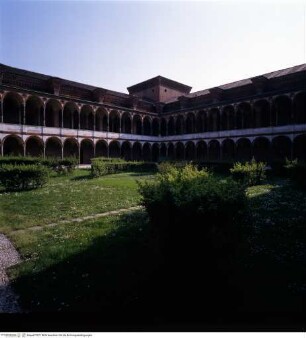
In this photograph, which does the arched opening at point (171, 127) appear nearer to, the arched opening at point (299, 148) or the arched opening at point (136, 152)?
the arched opening at point (136, 152)

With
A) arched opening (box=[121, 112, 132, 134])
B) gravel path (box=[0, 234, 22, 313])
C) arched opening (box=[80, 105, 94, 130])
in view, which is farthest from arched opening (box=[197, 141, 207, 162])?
gravel path (box=[0, 234, 22, 313])

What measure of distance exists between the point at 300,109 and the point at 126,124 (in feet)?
80.1

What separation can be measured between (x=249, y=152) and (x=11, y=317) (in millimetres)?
36173

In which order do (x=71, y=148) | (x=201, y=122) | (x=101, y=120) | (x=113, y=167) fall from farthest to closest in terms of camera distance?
(x=201, y=122), (x=101, y=120), (x=71, y=148), (x=113, y=167)

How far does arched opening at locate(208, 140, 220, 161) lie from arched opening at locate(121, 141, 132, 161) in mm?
12220

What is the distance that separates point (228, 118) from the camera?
128 ft

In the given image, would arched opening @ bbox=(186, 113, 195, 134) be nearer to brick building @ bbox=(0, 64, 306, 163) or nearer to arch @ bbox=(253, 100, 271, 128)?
brick building @ bbox=(0, 64, 306, 163)

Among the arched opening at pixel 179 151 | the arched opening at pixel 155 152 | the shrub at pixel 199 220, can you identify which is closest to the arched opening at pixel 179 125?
the arched opening at pixel 179 151

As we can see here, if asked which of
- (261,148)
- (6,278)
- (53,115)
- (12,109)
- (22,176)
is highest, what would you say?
(12,109)

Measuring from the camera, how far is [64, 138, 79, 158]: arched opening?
36.8 meters

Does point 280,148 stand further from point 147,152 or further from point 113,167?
point 147,152

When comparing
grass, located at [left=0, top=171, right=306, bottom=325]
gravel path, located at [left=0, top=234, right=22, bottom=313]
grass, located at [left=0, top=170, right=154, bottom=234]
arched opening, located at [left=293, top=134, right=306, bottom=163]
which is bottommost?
gravel path, located at [left=0, top=234, right=22, bottom=313]

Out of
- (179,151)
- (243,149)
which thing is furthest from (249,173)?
(179,151)

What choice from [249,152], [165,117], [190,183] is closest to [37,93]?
[165,117]
